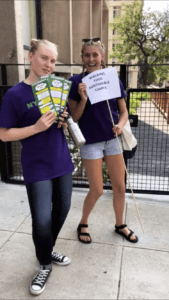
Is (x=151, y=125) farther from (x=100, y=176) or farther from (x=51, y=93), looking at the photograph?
(x=51, y=93)

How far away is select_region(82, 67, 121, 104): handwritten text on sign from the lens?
2.32 m

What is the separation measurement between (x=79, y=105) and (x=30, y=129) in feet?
2.10

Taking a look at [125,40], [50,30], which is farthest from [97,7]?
[50,30]

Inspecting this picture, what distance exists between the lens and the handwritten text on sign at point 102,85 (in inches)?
91.5

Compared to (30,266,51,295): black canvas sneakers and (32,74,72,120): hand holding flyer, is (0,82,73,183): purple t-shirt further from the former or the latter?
(30,266,51,295): black canvas sneakers

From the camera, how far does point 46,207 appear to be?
2002 mm

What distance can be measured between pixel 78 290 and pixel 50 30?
9899mm

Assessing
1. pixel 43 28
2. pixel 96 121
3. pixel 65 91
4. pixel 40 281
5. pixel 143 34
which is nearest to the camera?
pixel 65 91

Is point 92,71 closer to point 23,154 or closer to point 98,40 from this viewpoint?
point 98,40

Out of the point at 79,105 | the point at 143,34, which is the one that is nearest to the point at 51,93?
the point at 79,105

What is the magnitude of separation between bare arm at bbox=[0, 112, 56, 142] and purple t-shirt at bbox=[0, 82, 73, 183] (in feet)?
0.17

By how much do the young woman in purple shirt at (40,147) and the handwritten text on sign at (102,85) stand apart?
1.53ft

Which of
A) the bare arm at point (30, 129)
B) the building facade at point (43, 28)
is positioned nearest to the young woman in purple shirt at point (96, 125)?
the bare arm at point (30, 129)

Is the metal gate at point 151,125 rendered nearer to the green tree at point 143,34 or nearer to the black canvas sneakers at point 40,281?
the black canvas sneakers at point 40,281
